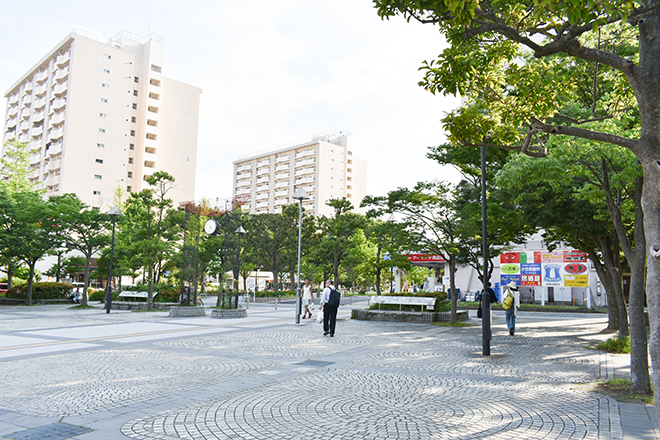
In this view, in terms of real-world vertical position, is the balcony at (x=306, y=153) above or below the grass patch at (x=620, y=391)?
above

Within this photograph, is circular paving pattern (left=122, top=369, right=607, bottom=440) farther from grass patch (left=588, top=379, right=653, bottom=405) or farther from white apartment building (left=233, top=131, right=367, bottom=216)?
white apartment building (left=233, top=131, right=367, bottom=216)

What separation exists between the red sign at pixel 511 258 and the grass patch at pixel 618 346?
20204 mm

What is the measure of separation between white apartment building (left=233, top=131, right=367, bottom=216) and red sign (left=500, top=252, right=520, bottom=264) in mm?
62145

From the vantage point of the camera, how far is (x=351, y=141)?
105 m

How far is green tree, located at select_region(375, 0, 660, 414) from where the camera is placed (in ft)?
15.0

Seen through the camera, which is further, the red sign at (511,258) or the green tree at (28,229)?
the red sign at (511,258)

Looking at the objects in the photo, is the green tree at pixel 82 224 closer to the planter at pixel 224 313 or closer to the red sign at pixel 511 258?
the planter at pixel 224 313

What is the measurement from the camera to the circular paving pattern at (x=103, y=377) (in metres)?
6.09

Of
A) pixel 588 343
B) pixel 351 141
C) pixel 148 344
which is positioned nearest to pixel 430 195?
pixel 588 343

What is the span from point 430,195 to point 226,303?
35.9 ft

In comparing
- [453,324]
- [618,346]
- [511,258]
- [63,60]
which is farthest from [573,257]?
[63,60]

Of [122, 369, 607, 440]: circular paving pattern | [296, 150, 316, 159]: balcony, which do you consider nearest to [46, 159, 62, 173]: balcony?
[296, 150, 316, 159]: balcony

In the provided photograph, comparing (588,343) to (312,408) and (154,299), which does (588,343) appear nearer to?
(312,408)

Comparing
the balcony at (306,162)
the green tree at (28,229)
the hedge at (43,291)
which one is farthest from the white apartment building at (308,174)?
the green tree at (28,229)
